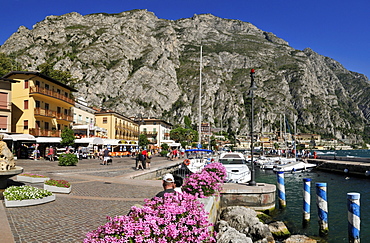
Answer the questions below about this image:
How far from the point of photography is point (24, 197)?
370 inches

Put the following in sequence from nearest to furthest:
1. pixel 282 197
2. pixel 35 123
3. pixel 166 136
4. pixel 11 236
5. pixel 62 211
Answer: pixel 11 236 → pixel 62 211 → pixel 282 197 → pixel 35 123 → pixel 166 136

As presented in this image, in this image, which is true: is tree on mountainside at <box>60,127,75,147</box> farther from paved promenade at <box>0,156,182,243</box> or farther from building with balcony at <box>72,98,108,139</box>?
paved promenade at <box>0,156,182,243</box>

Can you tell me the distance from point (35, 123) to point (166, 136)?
219 feet

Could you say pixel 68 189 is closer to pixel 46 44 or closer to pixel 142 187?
pixel 142 187

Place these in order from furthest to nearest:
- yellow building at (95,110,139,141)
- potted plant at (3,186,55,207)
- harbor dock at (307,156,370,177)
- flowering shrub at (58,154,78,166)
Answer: yellow building at (95,110,139,141), harbor dock at (307,156,370,177), flowering shrub at (58,154,78,166), potted plant at (3,186,55,207)

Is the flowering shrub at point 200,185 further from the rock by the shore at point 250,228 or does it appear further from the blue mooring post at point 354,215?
the blue mooring post at point 354,215

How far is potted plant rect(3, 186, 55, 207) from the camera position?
9.15m

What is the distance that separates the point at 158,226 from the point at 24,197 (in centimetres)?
803

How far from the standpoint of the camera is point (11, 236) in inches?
241

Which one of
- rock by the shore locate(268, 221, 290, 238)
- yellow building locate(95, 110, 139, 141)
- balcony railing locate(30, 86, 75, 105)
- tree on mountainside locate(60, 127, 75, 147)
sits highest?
balcony railing locate(30, 86, 75, 105)

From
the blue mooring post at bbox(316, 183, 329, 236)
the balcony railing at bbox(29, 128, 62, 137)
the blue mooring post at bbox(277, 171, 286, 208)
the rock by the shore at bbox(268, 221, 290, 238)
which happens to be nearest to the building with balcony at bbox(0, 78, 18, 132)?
the balcony railing at bbox(29, 128, 62, 137)

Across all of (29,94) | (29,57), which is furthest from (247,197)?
(29,57)

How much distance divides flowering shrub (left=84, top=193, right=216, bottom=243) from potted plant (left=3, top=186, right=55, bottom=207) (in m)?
7.23

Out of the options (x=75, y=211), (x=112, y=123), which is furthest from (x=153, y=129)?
(x=75, y=211)
